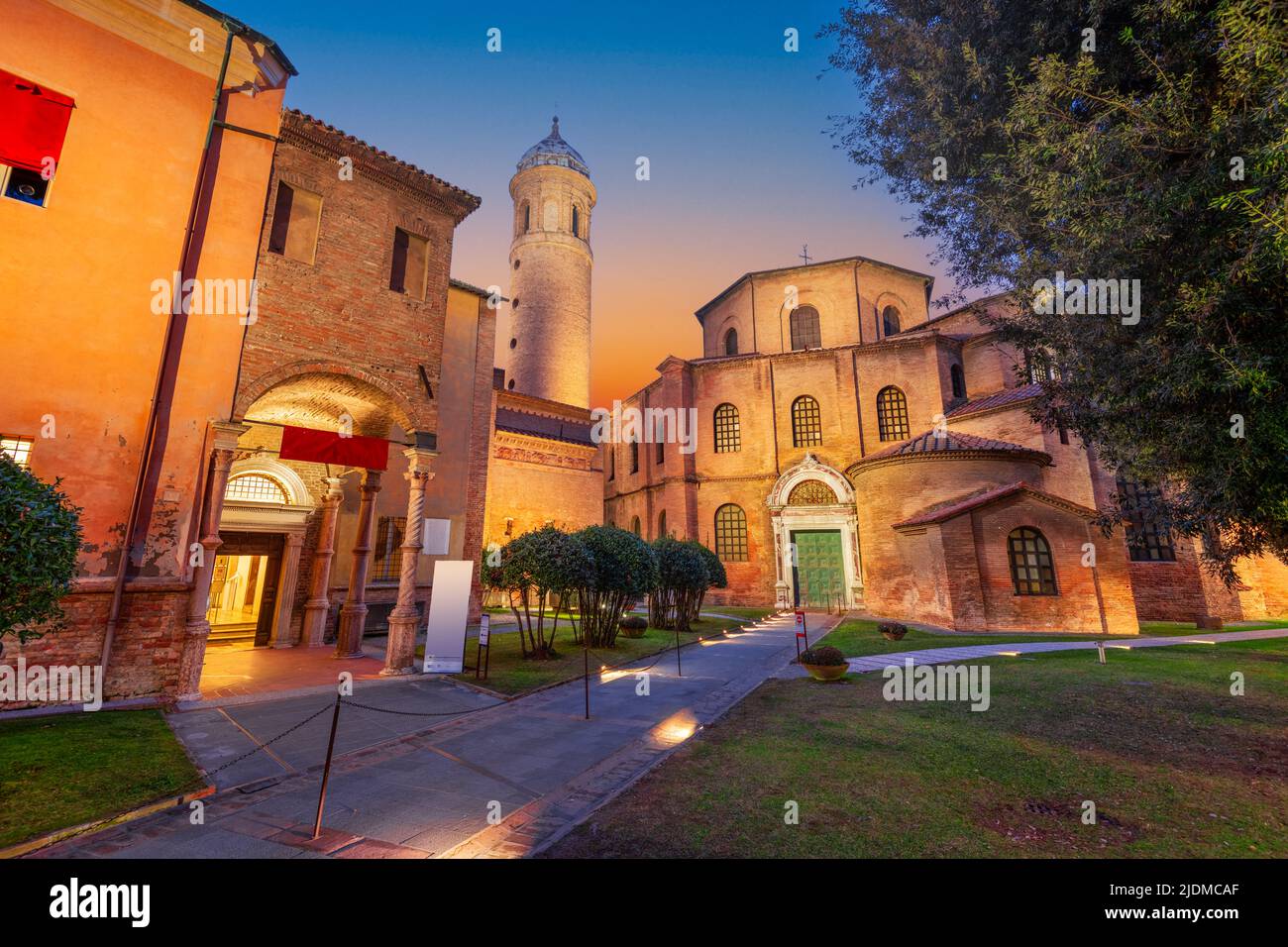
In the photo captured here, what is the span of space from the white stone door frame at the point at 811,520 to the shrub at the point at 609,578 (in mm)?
11587

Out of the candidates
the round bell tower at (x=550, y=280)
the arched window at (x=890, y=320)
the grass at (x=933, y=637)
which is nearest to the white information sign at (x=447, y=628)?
the grass at (x=933, y=637)

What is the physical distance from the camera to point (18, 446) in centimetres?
714

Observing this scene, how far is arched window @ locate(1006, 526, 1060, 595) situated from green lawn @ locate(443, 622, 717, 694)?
10322mm

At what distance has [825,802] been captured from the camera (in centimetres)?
443

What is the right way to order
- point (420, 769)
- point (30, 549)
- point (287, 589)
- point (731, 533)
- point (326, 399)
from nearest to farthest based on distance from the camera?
point (30, 549) < point (420, 769) < point (326, 399) < point (287, 589) < point (731, 533)

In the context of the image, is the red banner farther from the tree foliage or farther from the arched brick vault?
the tree foliage

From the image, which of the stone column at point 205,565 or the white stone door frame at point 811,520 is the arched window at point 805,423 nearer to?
the white stone door frame at point 811,520

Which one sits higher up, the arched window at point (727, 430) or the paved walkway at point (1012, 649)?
the arched window at point (727, 430)

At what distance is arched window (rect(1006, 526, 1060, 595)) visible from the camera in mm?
16734

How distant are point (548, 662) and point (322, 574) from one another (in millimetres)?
6812

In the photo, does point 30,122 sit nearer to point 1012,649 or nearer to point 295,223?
point 295,223

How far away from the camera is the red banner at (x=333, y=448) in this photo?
10.2 metres

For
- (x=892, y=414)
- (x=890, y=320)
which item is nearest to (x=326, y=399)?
(x=892, y=414)

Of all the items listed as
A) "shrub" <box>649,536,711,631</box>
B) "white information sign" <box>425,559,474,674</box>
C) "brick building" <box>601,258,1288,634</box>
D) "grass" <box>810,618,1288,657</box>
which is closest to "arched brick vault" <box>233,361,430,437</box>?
"white information sign" <box>425,559,474,674</box>
